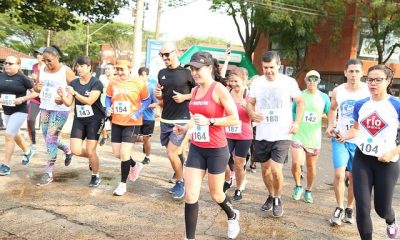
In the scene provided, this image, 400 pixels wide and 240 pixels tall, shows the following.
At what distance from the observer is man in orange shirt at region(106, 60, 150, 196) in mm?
5789

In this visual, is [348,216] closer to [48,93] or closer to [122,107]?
[122,107]

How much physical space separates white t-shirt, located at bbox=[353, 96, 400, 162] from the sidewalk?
1.28 m

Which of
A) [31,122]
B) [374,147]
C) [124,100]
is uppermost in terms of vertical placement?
[124,100]

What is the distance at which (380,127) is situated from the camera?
13.0 feet

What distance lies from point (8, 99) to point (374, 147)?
5.35 metres

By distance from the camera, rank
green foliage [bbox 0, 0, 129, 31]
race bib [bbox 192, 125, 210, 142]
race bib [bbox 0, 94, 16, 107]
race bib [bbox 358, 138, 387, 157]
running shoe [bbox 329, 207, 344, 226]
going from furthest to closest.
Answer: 1. green foliage [bbox 0, 0, 129, 31]
2. race bib [bbox 0, 94, 16, 107]
3. running shoe [bbox 329, 207, 344, 226]
4. race bib [bbox 192, 125, 210, 142]
5. race bib [bbox 358, 138, 387, 157]

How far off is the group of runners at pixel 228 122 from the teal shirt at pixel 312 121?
2 cm

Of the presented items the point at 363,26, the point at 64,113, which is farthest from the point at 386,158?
the point at 363,26

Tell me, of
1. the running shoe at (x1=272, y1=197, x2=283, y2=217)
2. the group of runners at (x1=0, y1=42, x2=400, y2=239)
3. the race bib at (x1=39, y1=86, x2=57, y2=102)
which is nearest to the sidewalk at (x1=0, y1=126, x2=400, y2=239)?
the running shoe at (x1=272, y1=197, x2=283, y2=217)

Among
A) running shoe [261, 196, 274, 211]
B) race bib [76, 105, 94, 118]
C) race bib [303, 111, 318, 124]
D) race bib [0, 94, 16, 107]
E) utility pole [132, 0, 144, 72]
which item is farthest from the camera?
utility pole [132, 0, 144, 72]

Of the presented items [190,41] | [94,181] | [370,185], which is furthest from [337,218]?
[190,41]

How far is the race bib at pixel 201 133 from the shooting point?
13.6 feet

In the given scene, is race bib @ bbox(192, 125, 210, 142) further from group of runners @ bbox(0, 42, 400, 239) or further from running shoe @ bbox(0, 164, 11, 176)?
running shoe @ bbox(0, 164, 11, 176)

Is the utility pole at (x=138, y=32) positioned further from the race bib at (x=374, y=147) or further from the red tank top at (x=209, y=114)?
the race bib at (x=374, y=147)
